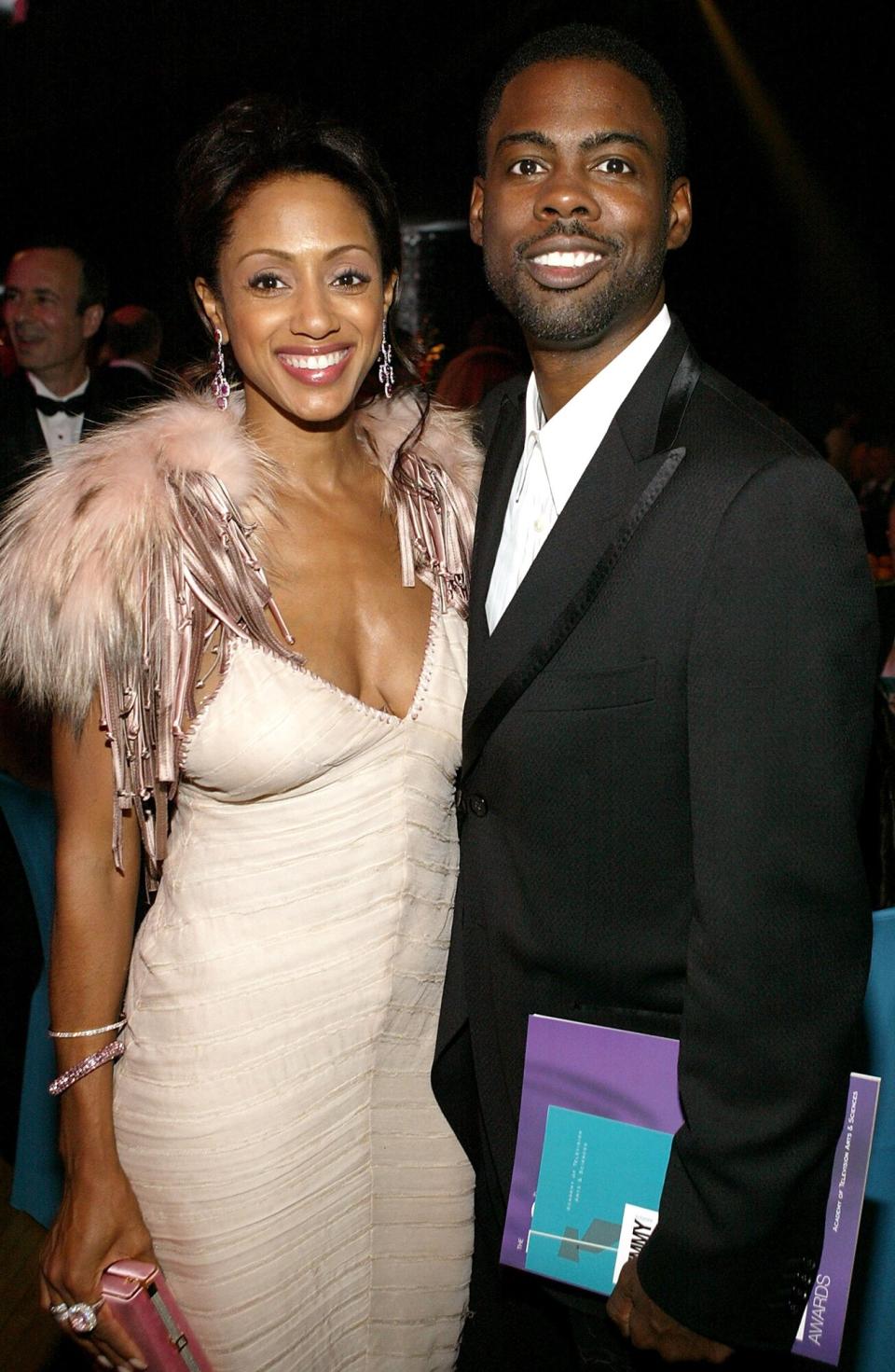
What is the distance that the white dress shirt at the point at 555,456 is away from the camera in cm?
141

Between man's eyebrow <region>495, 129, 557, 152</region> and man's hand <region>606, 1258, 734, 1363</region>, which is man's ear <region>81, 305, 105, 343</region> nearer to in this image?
man's eyebrow <region>495, 129, 557, 152</region>

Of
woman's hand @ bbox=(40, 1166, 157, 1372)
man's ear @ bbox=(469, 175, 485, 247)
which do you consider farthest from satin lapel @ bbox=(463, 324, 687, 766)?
woman's hand @ bbox=(40, 1166, 157, 1372)

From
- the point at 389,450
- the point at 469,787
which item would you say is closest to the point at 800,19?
the point at 389,450

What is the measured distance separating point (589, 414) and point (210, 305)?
61cm

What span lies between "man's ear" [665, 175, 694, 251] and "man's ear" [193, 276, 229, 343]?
631 millimetres

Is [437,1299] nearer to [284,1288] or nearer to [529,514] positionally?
[284,1288]

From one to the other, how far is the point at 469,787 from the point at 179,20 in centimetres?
727

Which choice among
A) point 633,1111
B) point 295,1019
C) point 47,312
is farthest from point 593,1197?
point 47,312

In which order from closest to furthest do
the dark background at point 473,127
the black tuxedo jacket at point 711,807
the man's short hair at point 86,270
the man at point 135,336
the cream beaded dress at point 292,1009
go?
1. the black tuxedo jacket at point 711,807
2. the cream beaded dress at point 292,1009
3. the man's short hair at point 86,270
4. the man at point 135,336
5. the dark background at point 473,127

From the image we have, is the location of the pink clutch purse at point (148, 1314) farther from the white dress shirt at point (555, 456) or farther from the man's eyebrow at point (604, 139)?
the man's eyebrow at point (604, 139)

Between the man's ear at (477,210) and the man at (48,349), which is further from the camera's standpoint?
the man at (48,349)

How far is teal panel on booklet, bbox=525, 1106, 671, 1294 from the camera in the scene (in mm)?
1255

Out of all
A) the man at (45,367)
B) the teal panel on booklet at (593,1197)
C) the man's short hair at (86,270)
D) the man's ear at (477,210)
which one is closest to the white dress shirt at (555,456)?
the man's ear at (477,210)

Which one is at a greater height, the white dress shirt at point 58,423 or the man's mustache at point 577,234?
the white dress shirt at point 58,423
